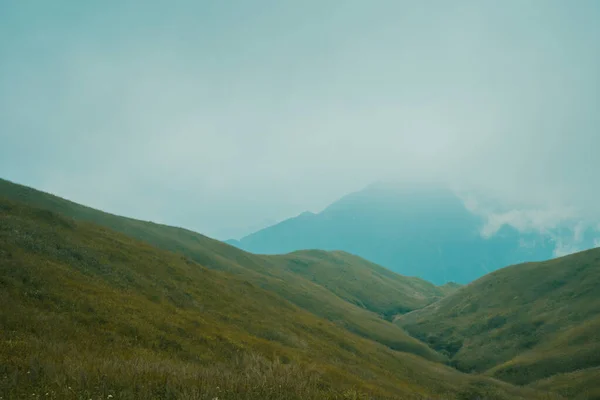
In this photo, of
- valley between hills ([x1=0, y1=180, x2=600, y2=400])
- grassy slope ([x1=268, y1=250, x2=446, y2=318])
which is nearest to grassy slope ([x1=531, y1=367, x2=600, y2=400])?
valley between hills ([x1=0, y1=180, x2=600, y2=400])

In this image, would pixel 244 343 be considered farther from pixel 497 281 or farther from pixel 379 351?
pixel 497 281

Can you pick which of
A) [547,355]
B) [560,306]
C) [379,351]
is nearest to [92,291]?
[379,351]

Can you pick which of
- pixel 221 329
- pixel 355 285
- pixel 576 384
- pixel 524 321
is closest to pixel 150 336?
pixel 221 329

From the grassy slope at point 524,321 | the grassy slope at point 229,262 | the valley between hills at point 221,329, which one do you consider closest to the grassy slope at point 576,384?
the valley between hills at point 221,329

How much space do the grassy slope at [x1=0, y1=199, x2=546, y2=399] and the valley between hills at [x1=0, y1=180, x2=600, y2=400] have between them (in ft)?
0.40

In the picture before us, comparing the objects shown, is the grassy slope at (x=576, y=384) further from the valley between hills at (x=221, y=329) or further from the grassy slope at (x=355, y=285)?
the grassy slope at (x=355, y=285)

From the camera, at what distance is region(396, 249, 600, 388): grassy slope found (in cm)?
6444

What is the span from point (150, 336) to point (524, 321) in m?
91.8

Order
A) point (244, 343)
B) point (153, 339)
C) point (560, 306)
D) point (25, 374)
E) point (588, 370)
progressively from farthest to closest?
point (560, 306)
point (588, 370)
point (244, 343)
point (153, 339)
point (25, 374)

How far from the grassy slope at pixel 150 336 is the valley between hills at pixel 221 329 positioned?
121 mm

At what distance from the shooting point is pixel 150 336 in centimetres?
2416

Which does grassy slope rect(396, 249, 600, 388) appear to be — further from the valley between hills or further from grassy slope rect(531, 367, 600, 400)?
grassy slope rect(531, 367, 600, 400)

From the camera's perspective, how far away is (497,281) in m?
121

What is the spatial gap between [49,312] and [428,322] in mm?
115434
